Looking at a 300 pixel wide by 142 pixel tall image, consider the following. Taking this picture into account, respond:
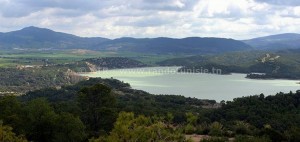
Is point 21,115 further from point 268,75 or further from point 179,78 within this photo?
point 268,75

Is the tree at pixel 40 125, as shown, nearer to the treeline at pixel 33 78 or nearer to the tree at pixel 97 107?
the tree at pixel 97 107

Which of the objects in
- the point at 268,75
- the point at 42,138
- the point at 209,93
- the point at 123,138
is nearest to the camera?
the point at 123,138

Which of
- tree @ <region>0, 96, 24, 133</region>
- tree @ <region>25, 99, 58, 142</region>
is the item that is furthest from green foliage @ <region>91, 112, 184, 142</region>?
tree @ <region>0, 96, 24, 133</region>

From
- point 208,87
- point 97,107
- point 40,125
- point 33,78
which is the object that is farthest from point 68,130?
point 33,78

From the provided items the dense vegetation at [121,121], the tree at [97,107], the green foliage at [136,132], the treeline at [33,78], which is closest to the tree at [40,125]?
→ the dense vegetation at [121,121]

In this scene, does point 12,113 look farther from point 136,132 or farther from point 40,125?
point 136,132

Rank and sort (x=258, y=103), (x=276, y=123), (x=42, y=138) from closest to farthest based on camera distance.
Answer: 1. (x=42, y=138)
2. (x=276, y=123)
3. (x=258, y=103)

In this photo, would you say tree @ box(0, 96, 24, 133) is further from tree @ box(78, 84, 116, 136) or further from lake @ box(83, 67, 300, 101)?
lake @ box(83, 67, 300, 101)

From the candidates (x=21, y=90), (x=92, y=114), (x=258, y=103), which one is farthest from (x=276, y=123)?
(x=21, y=90)
